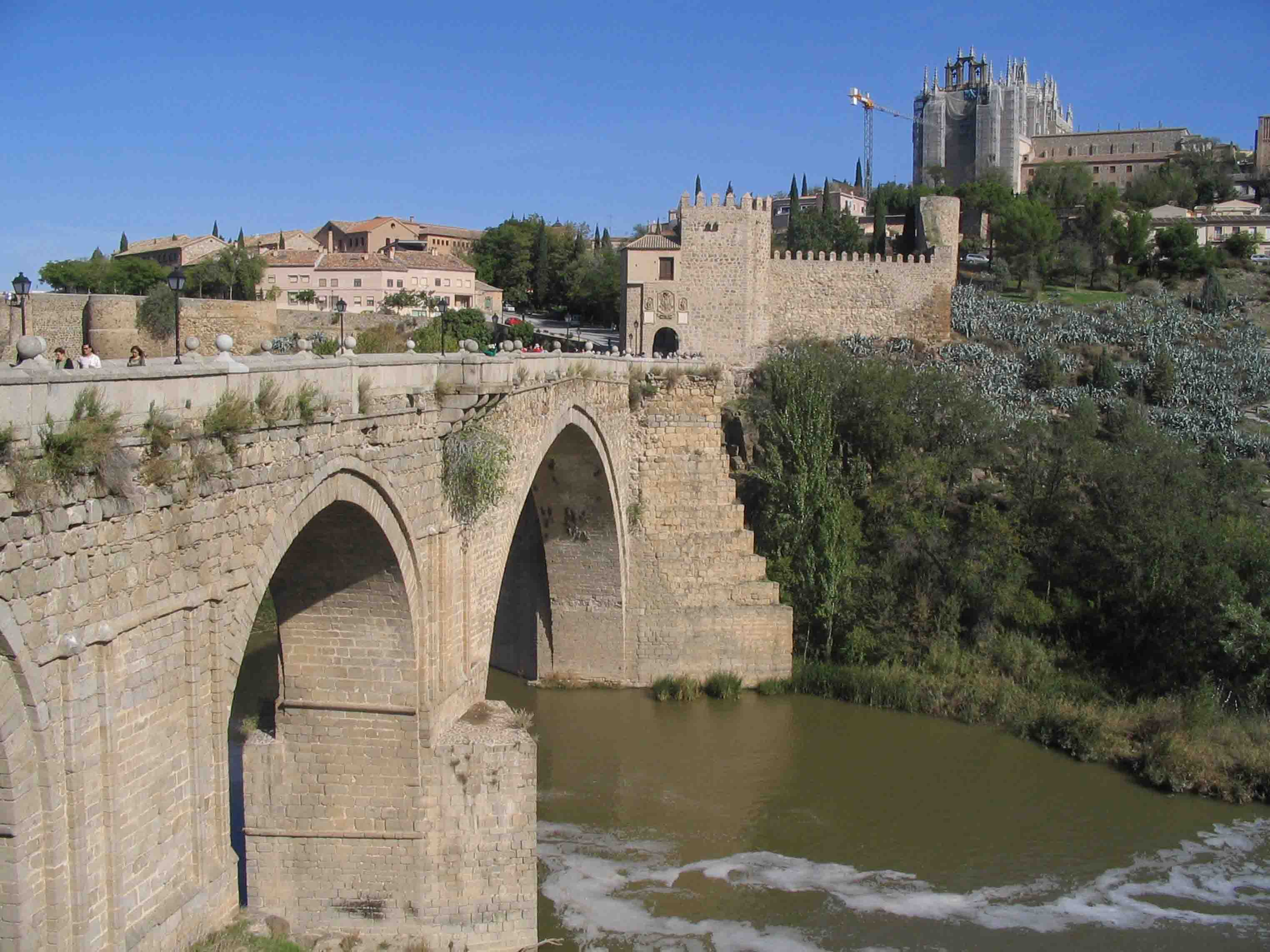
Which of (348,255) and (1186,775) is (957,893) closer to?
(1186,775)

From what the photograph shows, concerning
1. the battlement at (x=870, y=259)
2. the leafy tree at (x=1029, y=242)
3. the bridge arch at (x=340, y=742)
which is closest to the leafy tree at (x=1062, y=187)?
the leafy tree at (x=1029, y=242)

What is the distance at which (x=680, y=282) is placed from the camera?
Result: 2778cm

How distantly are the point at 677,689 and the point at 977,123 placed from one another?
52.0 meters

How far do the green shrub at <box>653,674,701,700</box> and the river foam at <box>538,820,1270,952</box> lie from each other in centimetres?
411

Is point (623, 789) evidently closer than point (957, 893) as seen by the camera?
No

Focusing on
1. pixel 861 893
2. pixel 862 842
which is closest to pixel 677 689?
pixel 862 842

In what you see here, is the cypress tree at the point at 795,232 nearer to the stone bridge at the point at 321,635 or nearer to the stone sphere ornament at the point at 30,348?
the stone bridge at the point at 321,635

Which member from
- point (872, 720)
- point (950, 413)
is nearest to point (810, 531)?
point (872, 720)

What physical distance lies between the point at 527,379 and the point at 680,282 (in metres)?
17.7

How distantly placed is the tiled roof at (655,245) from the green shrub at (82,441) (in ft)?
78.3

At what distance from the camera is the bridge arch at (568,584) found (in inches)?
596

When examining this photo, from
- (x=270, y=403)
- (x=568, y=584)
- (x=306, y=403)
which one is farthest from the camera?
(x=568, y=584)

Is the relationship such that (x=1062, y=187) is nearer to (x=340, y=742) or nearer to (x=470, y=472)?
(x=470, y=472)

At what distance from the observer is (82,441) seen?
4391 mm
